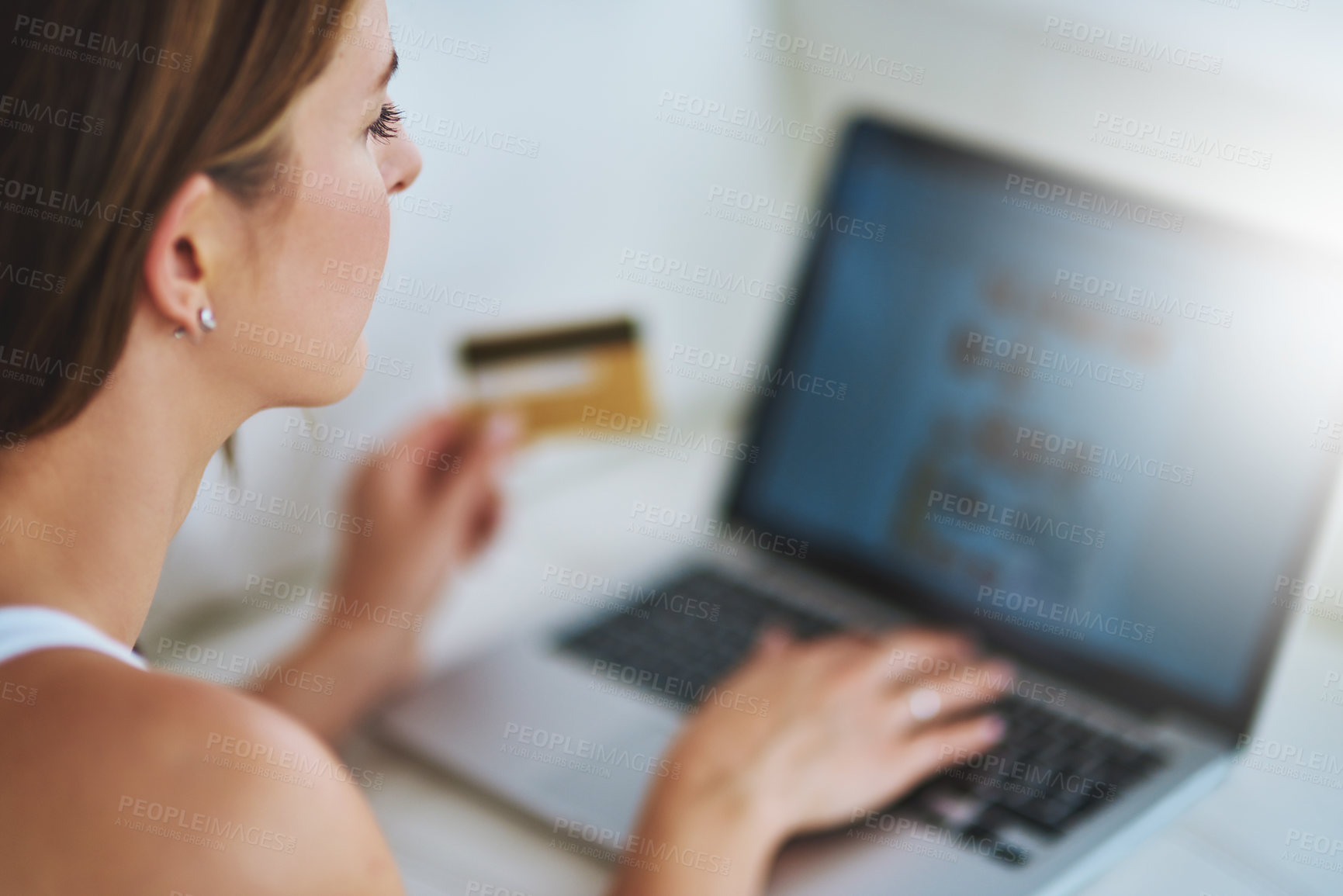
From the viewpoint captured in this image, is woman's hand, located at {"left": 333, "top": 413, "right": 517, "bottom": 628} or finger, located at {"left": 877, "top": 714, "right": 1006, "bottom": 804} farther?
woman's hand, located at {"left": 333, "top": 413, "right": 517, "bottom": 628}

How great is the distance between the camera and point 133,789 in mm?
337

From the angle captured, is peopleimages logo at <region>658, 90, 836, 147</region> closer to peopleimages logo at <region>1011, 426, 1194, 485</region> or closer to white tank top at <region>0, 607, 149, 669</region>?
peopleimages logo at <region>1011, 426, 1194, 485</region>

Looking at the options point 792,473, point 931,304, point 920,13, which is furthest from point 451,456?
point 920,13

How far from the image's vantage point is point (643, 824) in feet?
2.02

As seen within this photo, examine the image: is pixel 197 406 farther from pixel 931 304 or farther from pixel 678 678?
pixel 931 304

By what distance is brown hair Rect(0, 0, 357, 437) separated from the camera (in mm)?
315

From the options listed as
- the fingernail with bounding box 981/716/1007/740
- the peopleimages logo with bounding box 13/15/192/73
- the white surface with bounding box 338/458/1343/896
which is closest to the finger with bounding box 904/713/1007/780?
the fingernail with bounding box 981/716/1007/740

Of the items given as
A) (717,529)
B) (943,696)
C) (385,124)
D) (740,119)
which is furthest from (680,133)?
(385,124)

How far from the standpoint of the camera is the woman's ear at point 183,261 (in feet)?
1.05

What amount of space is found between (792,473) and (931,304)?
0.18 m

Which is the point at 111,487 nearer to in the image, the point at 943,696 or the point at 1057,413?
the point at 943,696

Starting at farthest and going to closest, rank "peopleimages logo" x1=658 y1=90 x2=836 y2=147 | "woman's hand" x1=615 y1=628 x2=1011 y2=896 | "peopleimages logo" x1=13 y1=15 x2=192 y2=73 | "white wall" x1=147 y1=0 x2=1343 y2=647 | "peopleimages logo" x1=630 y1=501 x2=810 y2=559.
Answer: "peopleimages logo" x1=658 y1=90 x2=836 y2=147 → "peopleimages logo" x1=630 y1=501 x2=810 y2=559 → "white wall" x1=147 y1=0 x2=1343 y2=647 → "woman's hand" x1=615 y1=628 x2=1011 y2=896 → "peopleimages logo" x1=13 y1=15 x2=192 y2=73

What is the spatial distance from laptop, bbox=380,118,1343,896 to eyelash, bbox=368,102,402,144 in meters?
0.41

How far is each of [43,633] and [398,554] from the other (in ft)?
1.72
